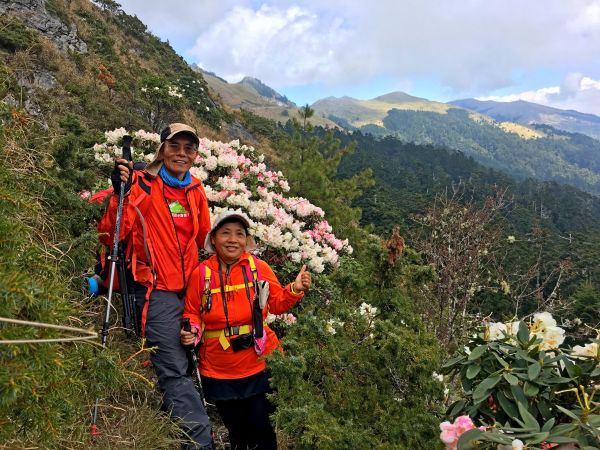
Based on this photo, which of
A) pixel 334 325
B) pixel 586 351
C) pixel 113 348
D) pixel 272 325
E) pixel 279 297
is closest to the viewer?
pixel 586 351

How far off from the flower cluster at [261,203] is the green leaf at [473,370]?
253 cm

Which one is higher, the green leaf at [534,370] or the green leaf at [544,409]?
the green leaf at [534,370]

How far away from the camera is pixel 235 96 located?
137375 millimetres

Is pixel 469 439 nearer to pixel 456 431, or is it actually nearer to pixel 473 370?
pixel 456 431

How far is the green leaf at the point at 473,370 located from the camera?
1.58 metres

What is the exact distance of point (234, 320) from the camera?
103 inches

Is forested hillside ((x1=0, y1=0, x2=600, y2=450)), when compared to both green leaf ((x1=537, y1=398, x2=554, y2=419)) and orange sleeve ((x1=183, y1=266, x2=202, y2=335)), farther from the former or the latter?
orange sleeve ((x1=183, y1=266, x2=202, y2=335))

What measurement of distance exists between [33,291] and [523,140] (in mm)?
225966

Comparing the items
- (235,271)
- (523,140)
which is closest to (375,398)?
(235,271)

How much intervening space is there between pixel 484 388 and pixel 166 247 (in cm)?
192

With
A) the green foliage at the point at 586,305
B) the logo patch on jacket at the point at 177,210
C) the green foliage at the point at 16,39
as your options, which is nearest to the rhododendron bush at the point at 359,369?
the logo patch on jacket at the point at 177,210

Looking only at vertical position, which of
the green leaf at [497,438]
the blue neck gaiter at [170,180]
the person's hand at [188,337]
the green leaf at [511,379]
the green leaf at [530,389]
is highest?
the blue neck gaiter at [170,180]

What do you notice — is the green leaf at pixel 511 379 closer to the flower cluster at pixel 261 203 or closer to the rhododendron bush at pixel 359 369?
the rhododendron bush at pixel 359 369

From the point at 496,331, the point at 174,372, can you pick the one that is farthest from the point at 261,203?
the point at 496,331
